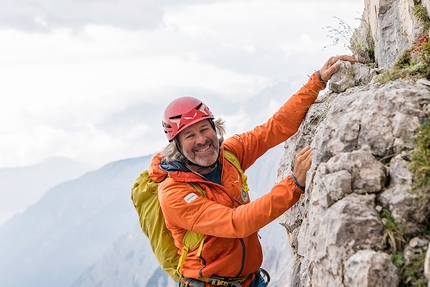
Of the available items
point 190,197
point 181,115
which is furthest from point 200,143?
point 190,197

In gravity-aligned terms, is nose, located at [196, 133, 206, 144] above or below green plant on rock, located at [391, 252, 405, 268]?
above

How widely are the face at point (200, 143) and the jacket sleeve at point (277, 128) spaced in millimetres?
887

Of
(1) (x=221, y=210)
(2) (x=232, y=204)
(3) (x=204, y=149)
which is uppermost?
(3) (x=204, y=149)

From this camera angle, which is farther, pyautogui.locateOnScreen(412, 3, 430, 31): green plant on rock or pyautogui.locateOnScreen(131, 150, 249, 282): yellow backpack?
pyautogui.locateOnScreen(131, 150, 249, 282): yellow backpack

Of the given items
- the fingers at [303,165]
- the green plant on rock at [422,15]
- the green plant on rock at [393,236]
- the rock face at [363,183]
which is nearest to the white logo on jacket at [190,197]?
the fingers at [303,165]

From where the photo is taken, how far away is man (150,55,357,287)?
6680 millimetres

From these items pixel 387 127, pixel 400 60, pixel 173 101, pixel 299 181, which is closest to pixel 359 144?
pixel 387 127

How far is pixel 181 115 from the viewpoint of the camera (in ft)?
26.7

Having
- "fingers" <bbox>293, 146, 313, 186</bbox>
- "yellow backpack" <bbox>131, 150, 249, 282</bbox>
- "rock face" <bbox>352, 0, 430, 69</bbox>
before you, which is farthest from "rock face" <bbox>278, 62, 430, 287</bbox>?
"yellow backpack" <bbox>131, 150, 249, 282</bbox>

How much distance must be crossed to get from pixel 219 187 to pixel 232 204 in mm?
423

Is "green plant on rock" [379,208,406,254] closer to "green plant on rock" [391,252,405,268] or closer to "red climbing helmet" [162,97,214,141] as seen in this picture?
"green plant on rock" [391,252,405,268]

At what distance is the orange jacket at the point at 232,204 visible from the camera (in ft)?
21.7

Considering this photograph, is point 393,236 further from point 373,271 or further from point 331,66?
point 331,66

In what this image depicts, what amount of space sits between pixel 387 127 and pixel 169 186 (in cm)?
382
